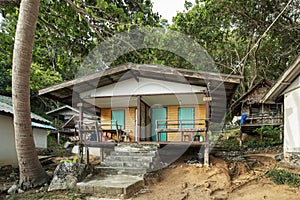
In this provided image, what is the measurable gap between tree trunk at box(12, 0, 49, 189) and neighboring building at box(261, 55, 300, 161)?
8594 millimetres

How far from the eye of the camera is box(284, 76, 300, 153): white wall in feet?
25.8

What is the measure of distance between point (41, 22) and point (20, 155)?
5.49 meters

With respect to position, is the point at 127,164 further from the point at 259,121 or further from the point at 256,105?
the point at 256,105

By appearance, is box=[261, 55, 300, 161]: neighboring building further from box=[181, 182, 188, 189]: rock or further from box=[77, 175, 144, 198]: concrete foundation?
box=[77, 175, 144, 198]: concrete foundation

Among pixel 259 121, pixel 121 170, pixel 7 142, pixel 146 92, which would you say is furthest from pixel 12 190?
pixel 259 121

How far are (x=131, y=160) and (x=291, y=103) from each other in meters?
6.30

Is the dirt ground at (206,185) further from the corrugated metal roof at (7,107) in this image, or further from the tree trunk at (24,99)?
the corrugated metal roof at (7,107)

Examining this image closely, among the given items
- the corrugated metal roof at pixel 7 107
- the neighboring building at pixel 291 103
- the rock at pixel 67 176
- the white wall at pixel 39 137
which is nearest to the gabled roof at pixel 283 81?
the neighboring building at pixel 291 103

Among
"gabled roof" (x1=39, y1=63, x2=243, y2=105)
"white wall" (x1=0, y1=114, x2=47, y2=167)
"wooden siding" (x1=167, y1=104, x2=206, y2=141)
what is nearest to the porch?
"wooden siding" (x1=167, y1=104, x2=206, y2=141)

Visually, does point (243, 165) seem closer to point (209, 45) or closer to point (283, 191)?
point (283, 191)

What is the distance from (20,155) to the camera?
6.56 m

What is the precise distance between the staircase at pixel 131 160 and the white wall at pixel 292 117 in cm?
496

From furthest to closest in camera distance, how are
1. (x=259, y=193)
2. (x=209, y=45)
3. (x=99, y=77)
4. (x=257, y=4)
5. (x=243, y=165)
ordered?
(x=209, y=45) < (x=257, y=4) < (x=99, y=77) < (x=243, y=165) < (x=259, y=193)

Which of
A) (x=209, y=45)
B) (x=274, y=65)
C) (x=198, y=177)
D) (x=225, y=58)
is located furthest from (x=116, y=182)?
(x=274, y=65)
